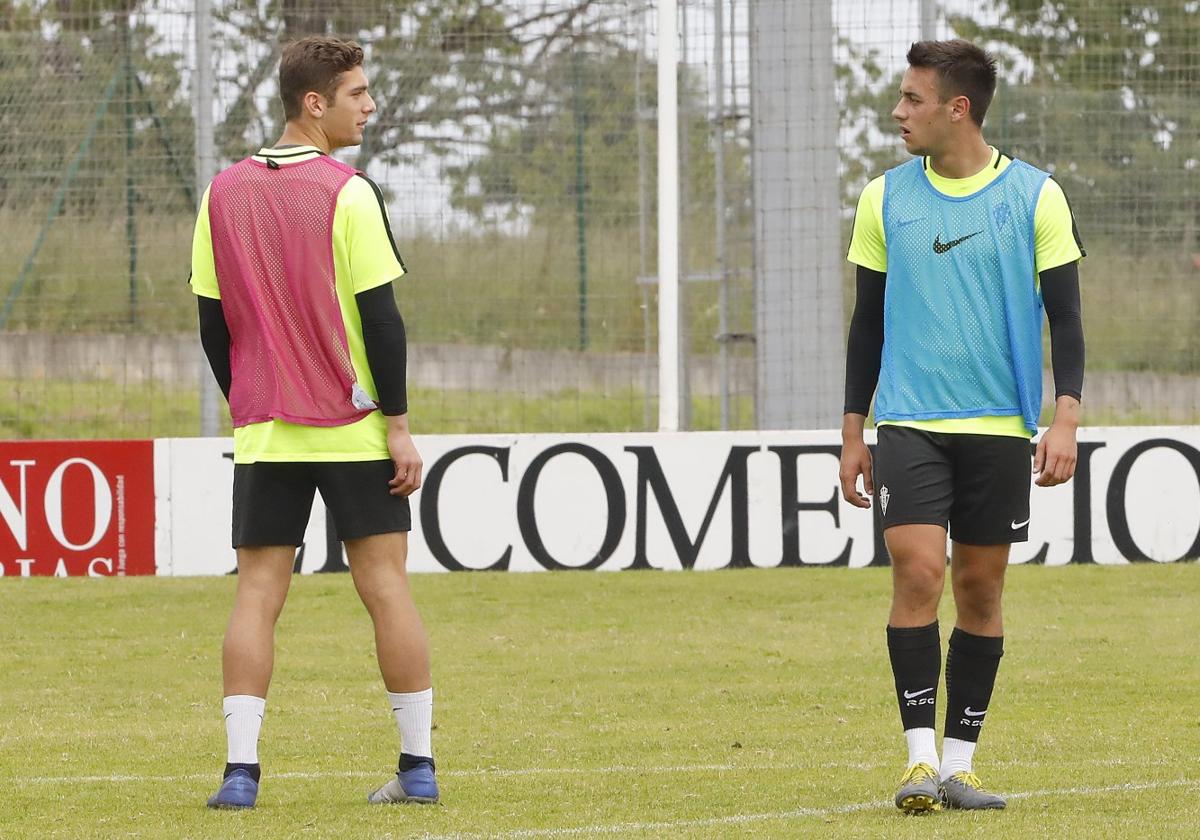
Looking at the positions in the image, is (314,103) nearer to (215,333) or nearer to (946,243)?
(215,333)

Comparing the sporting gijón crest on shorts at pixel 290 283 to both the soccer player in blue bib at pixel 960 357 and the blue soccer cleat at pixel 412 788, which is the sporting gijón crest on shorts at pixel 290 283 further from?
the soccer player in blue bib at pixel 960 357

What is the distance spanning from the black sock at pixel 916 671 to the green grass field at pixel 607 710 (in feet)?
0.78

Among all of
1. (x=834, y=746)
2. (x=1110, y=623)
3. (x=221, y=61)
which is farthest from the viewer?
(x=221, y=61)

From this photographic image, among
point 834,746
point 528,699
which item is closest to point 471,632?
point 528,699

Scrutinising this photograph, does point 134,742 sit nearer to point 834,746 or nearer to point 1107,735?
point 834,746

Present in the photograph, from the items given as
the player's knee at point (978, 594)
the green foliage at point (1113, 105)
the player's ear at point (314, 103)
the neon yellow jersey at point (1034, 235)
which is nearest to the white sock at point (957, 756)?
the player's knee at point (978, 594)

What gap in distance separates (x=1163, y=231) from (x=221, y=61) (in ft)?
17.5

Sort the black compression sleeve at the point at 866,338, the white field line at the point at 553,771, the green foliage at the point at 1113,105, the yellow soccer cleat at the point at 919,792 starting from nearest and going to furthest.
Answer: the yellow soccer cleat at the point at 919,792 → the black compression sleeve at the point at 866,338 → the white field line at the point at 553,771 → the green foliage at the point at 1113,105

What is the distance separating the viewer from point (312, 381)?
501 cm

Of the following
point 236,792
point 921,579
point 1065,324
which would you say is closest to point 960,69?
point 1065,324

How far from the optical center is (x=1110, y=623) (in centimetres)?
887

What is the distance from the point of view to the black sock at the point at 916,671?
5.01 meters

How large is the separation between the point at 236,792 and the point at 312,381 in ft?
3.31

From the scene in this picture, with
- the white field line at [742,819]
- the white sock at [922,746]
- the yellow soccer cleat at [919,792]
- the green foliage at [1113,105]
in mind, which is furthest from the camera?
the green foliage at [1113,105]
